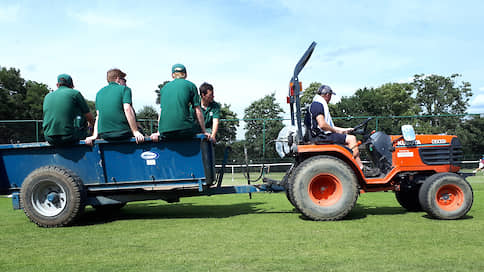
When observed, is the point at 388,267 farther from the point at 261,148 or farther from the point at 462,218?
the point at 261,148

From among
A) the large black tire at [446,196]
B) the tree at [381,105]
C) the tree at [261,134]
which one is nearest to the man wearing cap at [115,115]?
the large black tire at [446,196]

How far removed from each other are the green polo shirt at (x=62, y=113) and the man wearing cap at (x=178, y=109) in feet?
3.86

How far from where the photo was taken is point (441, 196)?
582 centimetres

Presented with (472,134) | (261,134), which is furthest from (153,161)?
(472,134)

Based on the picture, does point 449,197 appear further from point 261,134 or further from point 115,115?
point 261,134

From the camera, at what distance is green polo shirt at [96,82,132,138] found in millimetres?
5848

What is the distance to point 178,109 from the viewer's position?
5.80m

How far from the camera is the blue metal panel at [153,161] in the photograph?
583cm

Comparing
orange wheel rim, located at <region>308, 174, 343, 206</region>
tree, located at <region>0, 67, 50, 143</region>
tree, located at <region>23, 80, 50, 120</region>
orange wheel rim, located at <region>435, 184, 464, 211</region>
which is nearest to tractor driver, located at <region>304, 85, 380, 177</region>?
orange wheel rim, located at <region>308, 174, 343, 206</region>

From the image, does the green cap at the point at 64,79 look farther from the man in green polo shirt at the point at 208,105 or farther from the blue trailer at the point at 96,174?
the man in green polo shirt at the point at 208,105

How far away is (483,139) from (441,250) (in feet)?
45.0

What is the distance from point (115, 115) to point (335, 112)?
4536cm

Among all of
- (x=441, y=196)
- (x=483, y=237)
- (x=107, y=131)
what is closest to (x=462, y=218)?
(x=441, y=196)

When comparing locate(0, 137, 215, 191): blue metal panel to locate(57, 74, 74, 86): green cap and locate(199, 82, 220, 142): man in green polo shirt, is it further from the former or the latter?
locate(57, 74, 74, 86): green cap
